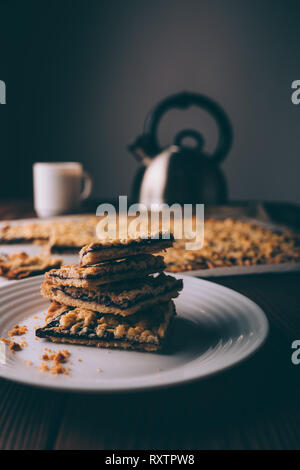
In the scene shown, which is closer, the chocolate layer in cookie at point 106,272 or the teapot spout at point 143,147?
the chocolate layer in cookie at point 106,272

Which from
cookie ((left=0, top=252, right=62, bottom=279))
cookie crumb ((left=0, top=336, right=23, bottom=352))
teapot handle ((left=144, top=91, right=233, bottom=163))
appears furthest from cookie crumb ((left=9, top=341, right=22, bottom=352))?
teapot handle ((left=144, top=91, right=233, bottom=163))

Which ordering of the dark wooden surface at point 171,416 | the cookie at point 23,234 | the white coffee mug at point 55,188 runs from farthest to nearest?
the white coffee mug at point 55,188, the cookie at point 23,234, the dark wooden surface at point 171,416

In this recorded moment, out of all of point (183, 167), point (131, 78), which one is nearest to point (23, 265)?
point (183, 167)

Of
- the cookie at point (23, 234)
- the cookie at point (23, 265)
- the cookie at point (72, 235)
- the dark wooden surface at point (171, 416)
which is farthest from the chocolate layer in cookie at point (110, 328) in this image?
the cookie at point (23, 234)

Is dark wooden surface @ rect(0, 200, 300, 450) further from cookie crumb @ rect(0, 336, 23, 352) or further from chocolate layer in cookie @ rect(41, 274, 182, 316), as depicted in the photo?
chocolate layer in cookie @ rect(41, 274, 182, 316)

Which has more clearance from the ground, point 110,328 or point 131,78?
point 131,78

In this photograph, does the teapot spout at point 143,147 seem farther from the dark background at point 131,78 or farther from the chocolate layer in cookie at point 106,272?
the chocolate layer in cookie at point 106,272

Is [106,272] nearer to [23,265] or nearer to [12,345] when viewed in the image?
[12,345]
